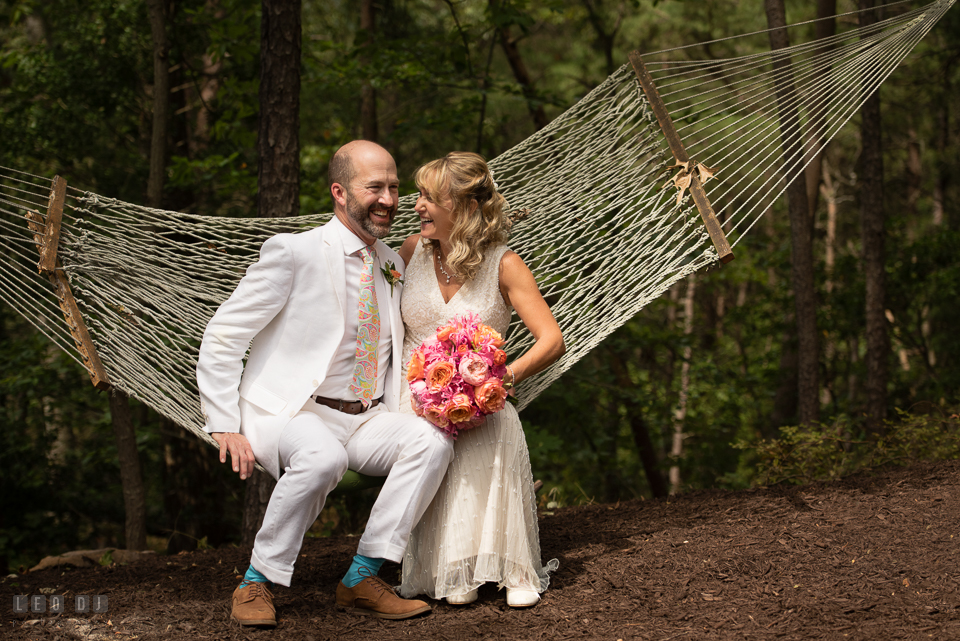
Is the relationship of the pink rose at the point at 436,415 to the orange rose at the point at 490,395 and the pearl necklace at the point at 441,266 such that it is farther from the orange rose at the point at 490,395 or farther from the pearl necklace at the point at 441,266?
the pearl necklace at the point at 441,266

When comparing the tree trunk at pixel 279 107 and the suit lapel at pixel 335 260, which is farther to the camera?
the tree trunk at pixel 279 107

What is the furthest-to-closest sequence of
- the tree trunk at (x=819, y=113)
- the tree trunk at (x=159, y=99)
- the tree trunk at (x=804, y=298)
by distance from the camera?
the tree trunk at (x=804, y=298) < the tree trunk at (x=159, y=99) < the tree trunk at (x=819, y=113)

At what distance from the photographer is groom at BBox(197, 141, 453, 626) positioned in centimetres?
202

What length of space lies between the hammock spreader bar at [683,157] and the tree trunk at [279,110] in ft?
4.53

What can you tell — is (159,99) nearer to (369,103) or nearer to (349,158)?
(349,158)

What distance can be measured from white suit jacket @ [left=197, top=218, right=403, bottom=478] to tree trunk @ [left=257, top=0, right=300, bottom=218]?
3.62ft

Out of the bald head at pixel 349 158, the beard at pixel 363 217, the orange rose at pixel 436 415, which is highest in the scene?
the bald head at pixel 349 158

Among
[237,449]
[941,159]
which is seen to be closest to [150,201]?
[237,449]

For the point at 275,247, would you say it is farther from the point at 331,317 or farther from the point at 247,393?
the point at 247,393

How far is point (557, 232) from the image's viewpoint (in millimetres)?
3107

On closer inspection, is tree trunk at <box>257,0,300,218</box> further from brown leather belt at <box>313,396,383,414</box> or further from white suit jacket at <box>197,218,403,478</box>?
brown leather belt at <box>313,396,383,414</box>

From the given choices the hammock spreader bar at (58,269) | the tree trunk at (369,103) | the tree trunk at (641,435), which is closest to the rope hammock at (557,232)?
the hammock spreader bar at (58,269)

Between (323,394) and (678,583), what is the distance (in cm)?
112

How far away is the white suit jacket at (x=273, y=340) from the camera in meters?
2.06
